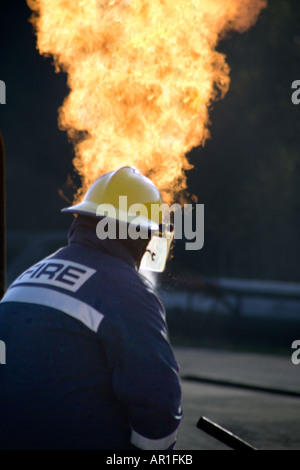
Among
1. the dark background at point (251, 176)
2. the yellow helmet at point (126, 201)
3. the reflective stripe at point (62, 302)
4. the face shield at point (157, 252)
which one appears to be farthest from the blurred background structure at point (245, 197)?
the reflective stripe at point (62, 302)

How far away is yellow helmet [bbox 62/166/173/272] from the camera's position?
2562 millimetres

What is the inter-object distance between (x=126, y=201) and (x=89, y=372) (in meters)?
0.65

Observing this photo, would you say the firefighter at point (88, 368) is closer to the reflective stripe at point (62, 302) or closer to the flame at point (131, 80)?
the reflective stripe at point (62, 302)

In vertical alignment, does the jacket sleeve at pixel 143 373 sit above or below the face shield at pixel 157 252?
below

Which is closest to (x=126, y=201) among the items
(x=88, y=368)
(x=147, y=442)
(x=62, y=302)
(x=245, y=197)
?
(x=62, y=302)

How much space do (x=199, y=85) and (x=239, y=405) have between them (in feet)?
15.6

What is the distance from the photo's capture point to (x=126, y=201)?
262cm

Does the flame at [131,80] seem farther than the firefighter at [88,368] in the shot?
Yes

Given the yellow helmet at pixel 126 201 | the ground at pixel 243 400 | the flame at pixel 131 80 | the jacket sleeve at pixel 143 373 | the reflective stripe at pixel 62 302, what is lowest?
the ground at pixel 243 400

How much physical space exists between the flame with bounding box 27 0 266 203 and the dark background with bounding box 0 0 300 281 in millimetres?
6887

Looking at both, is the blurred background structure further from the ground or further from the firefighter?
the firefighter

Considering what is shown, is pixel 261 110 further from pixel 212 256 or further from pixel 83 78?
pixel 83 78

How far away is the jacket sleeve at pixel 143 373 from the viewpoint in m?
2.21

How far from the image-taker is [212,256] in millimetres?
18266
